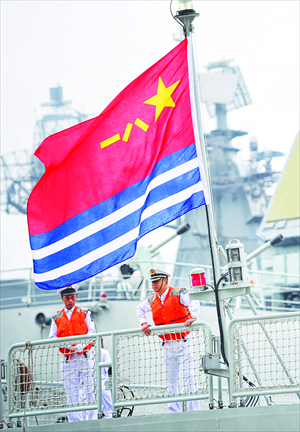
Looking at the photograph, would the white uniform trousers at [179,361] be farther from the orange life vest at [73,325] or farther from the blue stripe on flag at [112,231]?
the blue stripe on flag at [112,231]

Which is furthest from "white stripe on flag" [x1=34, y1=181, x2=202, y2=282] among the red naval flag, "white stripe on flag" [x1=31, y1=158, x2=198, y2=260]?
"white stripe on flag" [x1=31, y1=158, x2=198, y2=260]

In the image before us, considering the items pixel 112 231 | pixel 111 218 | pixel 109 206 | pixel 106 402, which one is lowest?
pixel 106 402

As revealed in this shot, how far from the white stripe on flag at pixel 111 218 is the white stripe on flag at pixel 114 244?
0.15 meters

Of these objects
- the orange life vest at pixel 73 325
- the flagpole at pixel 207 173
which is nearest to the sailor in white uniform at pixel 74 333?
the orange life vest at pixel 73 325

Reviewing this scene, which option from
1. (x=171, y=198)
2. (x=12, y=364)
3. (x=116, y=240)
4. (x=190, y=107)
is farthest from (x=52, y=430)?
(x=190, y=107)

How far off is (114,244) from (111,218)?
0.24 metres

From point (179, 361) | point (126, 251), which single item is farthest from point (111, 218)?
point (179, 361)

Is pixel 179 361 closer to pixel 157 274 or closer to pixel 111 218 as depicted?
pixel 157 274

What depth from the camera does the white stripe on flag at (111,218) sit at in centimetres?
487

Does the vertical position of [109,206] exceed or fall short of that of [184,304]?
it exceeds it

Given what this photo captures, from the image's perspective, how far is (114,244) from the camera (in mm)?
4953

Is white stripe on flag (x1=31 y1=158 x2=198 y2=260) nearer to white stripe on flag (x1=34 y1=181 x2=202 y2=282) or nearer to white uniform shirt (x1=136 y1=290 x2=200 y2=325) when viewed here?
white stripe on flag (x1=34 y1=181 x2=202 y2=282)

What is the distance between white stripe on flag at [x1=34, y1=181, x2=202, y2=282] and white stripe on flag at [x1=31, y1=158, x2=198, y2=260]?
0.15 m

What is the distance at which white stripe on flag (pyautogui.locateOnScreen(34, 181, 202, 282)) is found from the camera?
15.7 ft
